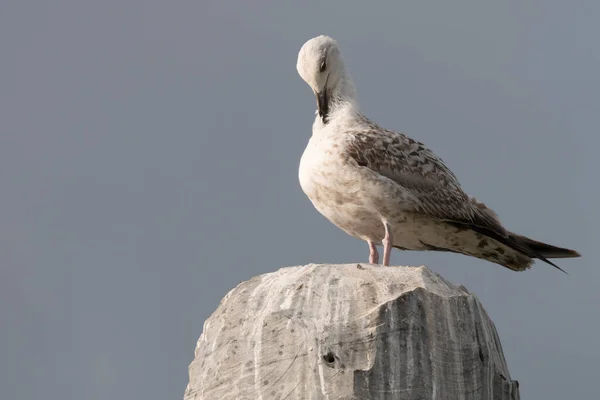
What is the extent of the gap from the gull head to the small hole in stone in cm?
498

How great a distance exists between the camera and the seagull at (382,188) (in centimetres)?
1329

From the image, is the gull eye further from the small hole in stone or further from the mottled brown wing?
the small hole in stone

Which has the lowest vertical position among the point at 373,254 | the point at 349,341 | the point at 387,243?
the point at 349,341

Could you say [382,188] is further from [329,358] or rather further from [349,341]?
[329,358]

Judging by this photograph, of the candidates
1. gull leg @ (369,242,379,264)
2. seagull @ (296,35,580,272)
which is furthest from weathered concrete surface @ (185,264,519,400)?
gull leg @ (369,242,379,264)

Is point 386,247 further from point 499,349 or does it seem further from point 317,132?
point 499,349

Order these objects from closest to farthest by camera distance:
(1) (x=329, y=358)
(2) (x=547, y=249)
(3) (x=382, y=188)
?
1. (1) (x=329, y=358)
2. (3) (x=382, y=188)
3. (2) (x=547, y=249)

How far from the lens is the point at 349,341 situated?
9.77 m

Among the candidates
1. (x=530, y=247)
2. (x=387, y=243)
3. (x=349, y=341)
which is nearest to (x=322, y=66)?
(x=387, y=243)

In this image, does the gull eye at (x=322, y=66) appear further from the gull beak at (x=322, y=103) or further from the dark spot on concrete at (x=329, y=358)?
the dark spot on concrete at (x=329, y=358)

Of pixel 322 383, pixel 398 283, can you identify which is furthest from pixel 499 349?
pixel 322 383

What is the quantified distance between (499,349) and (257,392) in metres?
2.28

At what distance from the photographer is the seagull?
523 inches

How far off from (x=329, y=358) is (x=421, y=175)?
179 inches
